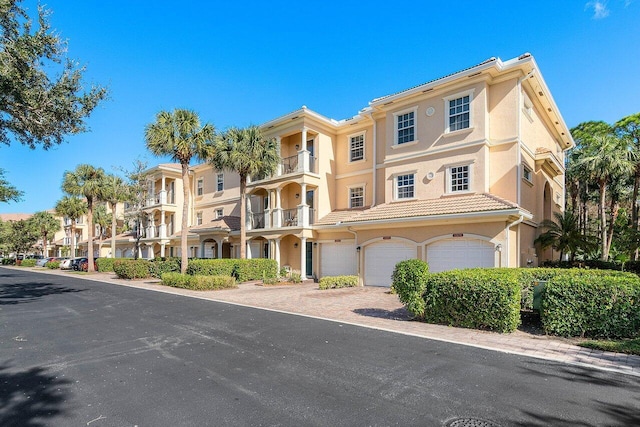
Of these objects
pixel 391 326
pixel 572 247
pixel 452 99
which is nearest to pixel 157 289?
pixel 391 326

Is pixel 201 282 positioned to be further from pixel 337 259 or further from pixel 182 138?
pixel 182 138

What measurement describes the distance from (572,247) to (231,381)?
55.3ft

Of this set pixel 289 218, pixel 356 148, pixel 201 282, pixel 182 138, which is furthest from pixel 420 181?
pixel 182 138

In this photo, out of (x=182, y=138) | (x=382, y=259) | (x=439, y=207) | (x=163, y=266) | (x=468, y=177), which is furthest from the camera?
(x=163, y=266)

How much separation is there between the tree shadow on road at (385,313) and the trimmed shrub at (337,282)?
5.50m

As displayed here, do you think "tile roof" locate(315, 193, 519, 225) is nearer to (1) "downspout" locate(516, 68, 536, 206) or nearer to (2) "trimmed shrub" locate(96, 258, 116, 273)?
(1) "downspout" locate(516, 68, 536, 206)

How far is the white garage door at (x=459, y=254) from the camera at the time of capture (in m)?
14.2

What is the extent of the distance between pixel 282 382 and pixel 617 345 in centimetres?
662

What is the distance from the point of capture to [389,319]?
9867 mm

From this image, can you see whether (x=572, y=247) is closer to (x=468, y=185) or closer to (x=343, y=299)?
(x=468, y=185)

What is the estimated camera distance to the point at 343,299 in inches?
539

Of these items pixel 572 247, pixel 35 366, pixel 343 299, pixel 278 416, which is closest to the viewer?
pixel 278 416

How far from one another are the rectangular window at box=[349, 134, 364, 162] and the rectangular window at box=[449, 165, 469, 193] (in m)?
6.74

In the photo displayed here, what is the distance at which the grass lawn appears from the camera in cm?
653
